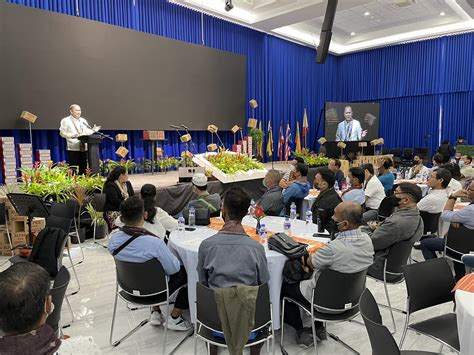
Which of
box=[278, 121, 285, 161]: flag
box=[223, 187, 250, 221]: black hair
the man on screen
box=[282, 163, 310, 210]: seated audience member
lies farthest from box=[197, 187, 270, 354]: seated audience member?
the man on screen

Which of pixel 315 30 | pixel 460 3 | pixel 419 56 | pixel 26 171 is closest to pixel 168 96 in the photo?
pixel 26 171

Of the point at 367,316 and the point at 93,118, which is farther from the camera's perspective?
the point at 93,118

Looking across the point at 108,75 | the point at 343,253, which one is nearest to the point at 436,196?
the point at 343,253

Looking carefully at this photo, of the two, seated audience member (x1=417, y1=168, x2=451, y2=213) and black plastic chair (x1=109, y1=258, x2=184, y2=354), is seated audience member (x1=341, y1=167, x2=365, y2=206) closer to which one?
seated audience member (x1=417, y1=168, x2=451, y2=213)

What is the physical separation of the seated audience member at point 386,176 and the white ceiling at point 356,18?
221 inches

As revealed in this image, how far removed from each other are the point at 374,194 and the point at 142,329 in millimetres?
3598

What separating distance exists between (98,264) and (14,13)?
527 cm

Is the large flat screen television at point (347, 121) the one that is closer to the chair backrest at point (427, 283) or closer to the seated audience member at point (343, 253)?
the seated audience member at point (343, 253)

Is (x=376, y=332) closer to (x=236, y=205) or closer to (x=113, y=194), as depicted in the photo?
(x=236, y=205)

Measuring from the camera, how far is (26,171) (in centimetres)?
561

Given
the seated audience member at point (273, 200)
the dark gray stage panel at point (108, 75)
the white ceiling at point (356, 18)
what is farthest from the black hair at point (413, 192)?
the white ceiling at point (356, 18)

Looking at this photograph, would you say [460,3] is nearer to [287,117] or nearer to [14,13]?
[287,117]

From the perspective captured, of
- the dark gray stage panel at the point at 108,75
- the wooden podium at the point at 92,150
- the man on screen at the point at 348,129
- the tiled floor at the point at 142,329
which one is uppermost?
the dark gray stage panel at the point at 108,75

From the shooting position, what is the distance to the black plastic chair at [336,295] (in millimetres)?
2354
